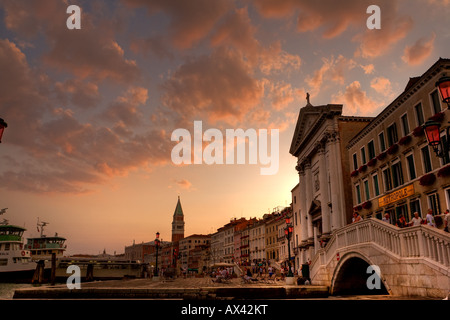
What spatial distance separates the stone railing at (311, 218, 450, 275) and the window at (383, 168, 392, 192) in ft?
23.0

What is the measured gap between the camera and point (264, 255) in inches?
3177

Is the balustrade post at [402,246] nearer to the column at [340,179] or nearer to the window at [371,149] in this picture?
the window at [371,149]

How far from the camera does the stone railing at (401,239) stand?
1070cm

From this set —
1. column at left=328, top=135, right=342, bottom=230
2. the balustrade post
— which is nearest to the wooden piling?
column at left=328, top=135, right=342, bottom=230

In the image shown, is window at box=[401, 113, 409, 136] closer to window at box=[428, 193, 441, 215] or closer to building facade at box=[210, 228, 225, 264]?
window at box=[428, 193, 441, 215]

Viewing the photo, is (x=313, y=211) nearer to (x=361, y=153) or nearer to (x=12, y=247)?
(x=361, y=153)

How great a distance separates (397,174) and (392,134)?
2795mm

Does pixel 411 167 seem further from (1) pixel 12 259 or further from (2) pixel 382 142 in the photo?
(1) pixel 12 259

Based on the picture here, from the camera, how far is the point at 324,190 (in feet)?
123

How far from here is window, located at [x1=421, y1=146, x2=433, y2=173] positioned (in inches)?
781

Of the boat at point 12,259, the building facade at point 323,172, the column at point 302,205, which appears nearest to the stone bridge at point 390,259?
the building facade at point 323,172

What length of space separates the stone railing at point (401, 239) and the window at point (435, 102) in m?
7.87

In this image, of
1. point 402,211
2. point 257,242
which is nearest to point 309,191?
point 402,211
